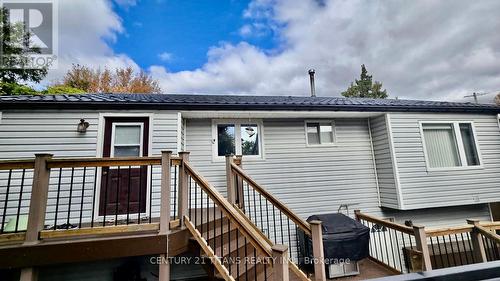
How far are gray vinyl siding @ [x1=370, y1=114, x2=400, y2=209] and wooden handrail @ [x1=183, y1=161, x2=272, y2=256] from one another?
4981 mm

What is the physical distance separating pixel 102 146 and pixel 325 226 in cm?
498

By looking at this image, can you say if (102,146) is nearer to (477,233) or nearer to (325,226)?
(325,226)

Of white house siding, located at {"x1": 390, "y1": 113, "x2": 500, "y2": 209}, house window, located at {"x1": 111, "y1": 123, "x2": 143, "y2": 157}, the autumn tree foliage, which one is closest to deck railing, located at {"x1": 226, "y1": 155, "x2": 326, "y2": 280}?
house window, located at {"x1": 111, "y1": 123, "x2": 143, "y2": 157}

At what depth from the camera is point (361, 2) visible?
875 centimetres

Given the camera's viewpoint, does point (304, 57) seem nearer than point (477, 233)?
No

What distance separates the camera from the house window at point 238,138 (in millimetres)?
5594

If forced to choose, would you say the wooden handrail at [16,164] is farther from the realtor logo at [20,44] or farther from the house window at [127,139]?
the realtor logo at [20,44]

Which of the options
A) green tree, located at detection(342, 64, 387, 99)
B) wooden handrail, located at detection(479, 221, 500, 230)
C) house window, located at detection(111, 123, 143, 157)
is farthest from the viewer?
green tree, located at detection(342, 64, 387, 99)

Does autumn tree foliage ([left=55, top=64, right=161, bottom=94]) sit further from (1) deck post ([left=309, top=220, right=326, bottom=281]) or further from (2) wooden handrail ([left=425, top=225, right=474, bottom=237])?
(2) wooden handrail ([left=425, top=225, right=474, bottom=237])

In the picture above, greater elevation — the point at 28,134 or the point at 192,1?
the point at 192,1

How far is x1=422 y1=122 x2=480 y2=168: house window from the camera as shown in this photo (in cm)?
607

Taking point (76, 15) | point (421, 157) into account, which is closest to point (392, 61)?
point (421, 157)

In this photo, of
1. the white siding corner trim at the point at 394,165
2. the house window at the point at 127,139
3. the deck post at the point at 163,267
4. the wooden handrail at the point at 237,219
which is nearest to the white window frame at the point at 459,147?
the white siding corner trim at the point at 394,165

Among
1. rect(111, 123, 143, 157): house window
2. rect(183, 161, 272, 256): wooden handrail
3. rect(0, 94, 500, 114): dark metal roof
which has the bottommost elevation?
rect(183, 161, 272, 256): wooden handrail
